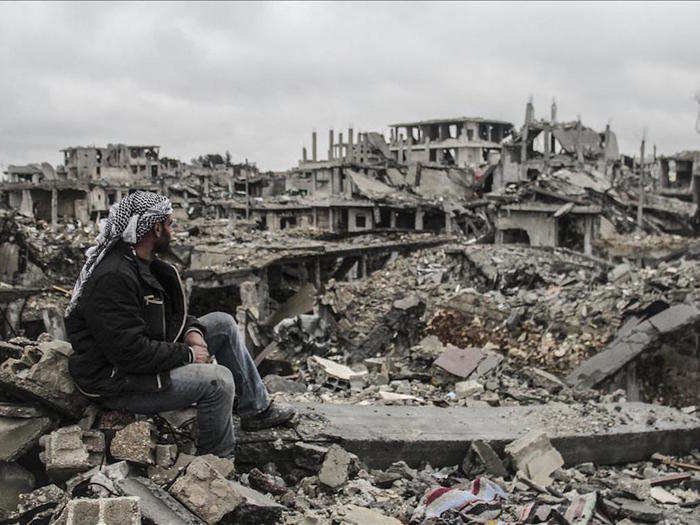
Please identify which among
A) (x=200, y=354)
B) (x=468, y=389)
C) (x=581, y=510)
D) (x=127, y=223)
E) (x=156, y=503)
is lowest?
(x=581, y=510)

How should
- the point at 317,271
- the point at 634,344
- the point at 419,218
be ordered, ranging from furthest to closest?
the point at 419,218, the point at 317,271, the point at 634,344

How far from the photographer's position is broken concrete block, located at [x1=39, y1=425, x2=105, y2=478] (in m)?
3.00

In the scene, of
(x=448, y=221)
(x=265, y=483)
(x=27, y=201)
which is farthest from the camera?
(x=27, y=201)

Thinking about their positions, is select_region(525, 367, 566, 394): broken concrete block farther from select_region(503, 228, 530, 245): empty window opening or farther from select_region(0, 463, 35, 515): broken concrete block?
select_region(503, 228, 530, 245): empty window opening

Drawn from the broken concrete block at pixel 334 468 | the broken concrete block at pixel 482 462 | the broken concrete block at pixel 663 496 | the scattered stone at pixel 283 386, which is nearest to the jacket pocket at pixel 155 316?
the broken concrete block at pixel 334 468

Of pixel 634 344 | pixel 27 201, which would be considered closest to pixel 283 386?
pixel 634 344

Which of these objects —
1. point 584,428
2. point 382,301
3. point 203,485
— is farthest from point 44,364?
point 382,301

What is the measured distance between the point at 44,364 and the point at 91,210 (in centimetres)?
3398

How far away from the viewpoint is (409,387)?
20.7ft

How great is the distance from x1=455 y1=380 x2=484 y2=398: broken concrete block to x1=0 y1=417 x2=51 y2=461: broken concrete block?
389 cm

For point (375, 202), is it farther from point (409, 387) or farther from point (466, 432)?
point (466, 432)

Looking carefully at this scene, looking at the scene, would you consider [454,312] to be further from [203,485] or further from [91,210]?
[91,210]

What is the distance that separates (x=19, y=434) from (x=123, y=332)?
79 centimetres

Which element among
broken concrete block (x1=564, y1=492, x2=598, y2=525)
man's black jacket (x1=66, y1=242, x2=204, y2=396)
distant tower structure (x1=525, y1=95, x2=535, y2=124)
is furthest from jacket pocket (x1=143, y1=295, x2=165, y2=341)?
distant tower structure (x1=525, y1=95, x2=535, y2=124)
